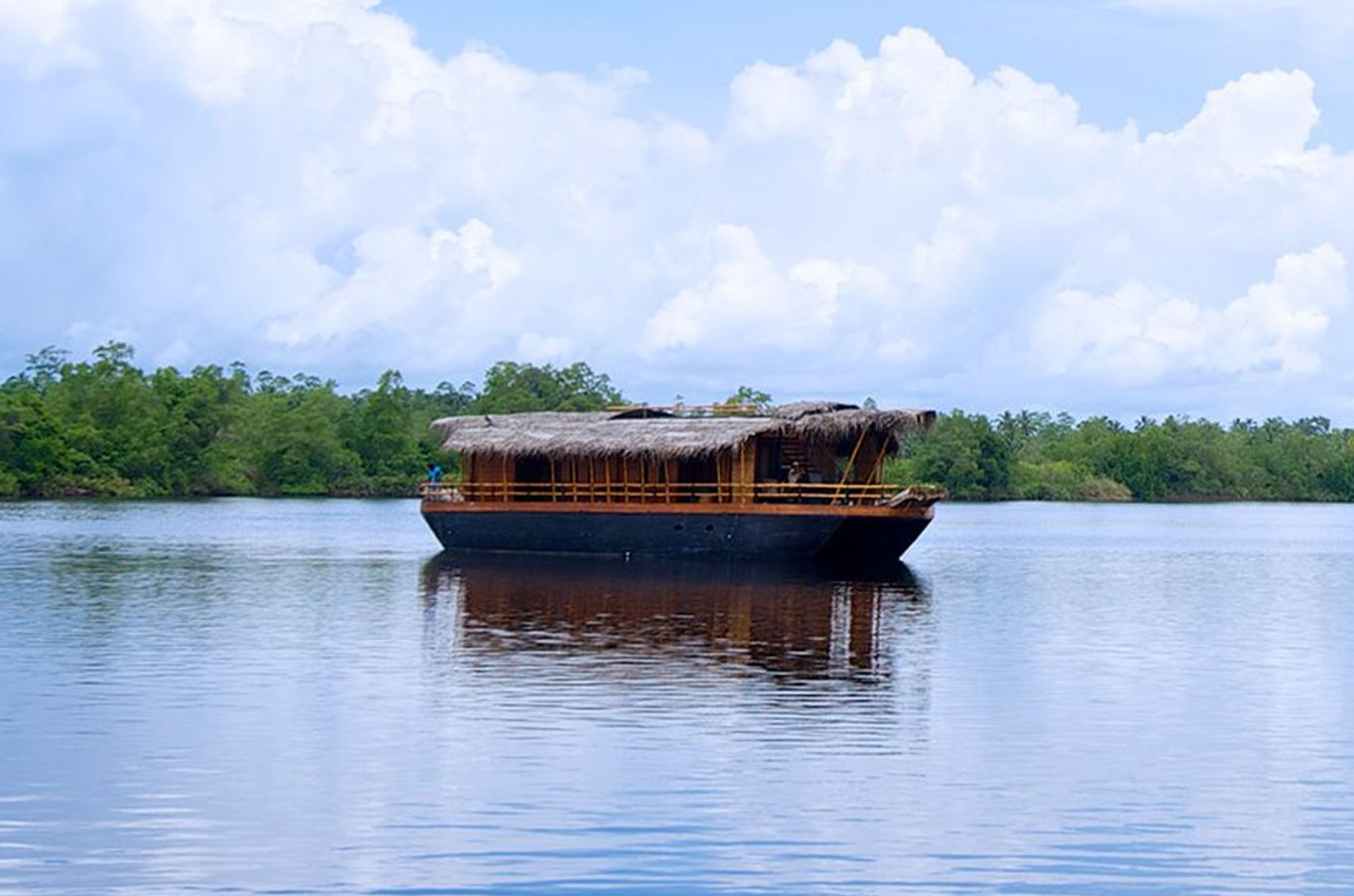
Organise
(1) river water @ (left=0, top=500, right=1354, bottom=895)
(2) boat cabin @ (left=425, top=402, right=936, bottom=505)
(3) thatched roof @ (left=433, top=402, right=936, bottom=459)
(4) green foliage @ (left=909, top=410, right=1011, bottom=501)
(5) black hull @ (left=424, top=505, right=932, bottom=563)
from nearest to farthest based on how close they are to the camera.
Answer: (1) river water @ (left=0, top=500, right=1354, bottom=895)
(5) black hull @ (left=424, top=505, right=932, bottom=563)
(3) thatched roof @ (left=433, top=402, right=936, bottom=459)
(2) boat cabin @ (left=425, top=402, right=936, bottom=505)
(4) green foliage @ (left=909, top=410, right=1011, bottom=501)

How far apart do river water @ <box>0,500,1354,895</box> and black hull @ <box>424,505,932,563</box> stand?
4283mm

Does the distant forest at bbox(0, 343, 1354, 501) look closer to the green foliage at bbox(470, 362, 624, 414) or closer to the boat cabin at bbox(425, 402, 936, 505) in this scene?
the green foliage at bbox(470, 362, 624, 414)

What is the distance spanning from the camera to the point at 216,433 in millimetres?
92375

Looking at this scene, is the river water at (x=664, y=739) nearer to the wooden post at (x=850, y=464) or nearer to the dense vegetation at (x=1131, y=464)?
the wooden post at (x=850, y=464)

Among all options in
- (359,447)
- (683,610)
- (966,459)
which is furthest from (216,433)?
(683,610)

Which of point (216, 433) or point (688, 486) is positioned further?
point (216, 433)

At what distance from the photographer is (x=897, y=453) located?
38.7m

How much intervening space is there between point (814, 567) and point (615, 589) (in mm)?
7026

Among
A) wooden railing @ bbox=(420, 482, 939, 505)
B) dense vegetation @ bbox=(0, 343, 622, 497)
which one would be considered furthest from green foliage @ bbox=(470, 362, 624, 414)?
wooden railing @ bbox=(420, 482, 939, 505)

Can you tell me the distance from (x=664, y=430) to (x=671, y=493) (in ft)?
4.30

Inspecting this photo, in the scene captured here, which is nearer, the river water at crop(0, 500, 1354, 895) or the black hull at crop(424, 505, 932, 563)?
the river water at crop(0, 500, 1354, 895)

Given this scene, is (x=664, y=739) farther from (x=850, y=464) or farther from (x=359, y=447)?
(x=359, y=447)

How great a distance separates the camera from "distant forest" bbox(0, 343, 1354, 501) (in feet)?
277

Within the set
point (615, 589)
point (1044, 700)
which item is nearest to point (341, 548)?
point (615, 589)
